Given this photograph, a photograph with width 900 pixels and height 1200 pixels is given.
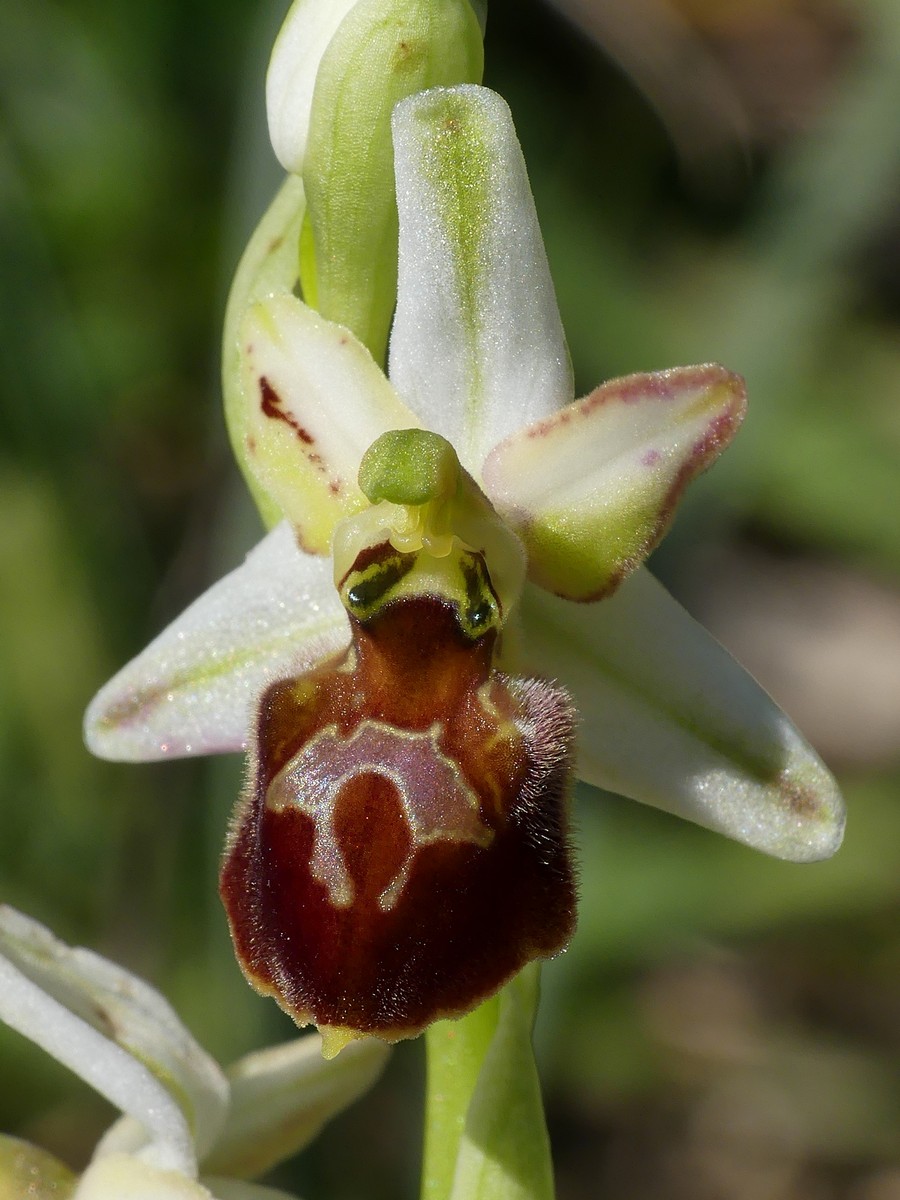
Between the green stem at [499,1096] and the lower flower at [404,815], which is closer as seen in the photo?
the lower flower at [404,815]

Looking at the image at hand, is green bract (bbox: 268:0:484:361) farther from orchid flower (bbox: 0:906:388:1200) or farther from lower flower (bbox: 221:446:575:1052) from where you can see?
orchid flower (bbox: 0:906:388:1200)

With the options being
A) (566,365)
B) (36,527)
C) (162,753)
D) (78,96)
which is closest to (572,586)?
(566,365)

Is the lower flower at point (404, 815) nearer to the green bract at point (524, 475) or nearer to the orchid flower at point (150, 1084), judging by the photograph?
the green bract at point (524, 475)

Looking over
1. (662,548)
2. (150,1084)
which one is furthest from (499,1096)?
(662,548)

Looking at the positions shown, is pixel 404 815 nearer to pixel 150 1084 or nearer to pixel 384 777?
pixel 384 777

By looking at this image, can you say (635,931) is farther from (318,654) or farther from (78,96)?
(78,96)

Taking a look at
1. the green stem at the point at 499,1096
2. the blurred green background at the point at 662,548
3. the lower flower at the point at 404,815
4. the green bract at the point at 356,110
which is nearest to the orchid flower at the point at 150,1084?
the green stem at the point at 499,1096
